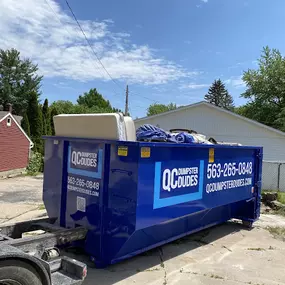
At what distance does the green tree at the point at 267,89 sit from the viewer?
111ft

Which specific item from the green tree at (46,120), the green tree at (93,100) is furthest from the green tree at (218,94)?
the green tree at (46,120)

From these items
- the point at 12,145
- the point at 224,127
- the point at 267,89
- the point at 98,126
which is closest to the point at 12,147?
the point at 12,145

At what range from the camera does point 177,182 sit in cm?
456

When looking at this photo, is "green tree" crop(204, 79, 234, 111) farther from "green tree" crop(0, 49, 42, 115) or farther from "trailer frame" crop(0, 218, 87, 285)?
"trailer frame" crop(0, 218, 87, 285)

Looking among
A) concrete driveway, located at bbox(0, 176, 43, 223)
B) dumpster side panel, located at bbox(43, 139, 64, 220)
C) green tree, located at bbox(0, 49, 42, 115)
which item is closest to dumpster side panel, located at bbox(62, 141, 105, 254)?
dumpster side panel, located at bbox(43, 139, 64, 220)

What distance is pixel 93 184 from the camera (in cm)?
432

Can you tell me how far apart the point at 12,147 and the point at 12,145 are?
0.37 feet

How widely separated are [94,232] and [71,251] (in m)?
0.92

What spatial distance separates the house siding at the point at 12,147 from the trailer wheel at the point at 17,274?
16.0 m

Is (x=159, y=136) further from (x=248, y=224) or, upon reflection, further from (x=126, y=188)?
(x=248, y=224)

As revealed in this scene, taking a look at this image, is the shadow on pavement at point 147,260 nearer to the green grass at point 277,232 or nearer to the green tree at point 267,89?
the green grass at point 277,232

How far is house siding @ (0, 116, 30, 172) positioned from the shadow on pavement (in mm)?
14092

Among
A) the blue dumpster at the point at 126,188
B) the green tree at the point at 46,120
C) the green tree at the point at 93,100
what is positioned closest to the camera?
the blue dumpster at the point at 126,188

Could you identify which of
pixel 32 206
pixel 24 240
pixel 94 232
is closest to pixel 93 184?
pixel 94 232
